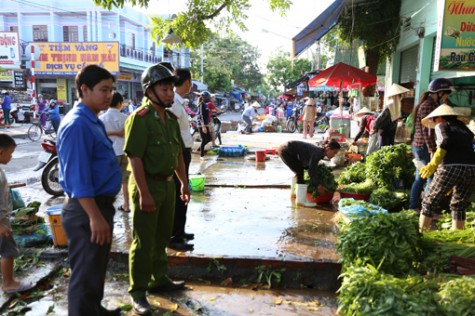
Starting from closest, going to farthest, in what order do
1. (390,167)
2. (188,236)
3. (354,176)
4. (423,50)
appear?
(188,236) < (390,167) < (354,176) < (423,50)

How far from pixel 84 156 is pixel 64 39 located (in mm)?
33579

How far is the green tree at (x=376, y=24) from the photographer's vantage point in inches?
427

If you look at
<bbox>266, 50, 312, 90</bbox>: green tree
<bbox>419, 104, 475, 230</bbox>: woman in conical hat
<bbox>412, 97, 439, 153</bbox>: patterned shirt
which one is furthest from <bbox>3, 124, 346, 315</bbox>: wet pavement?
<bbox>266, 50, 312, 90</bbox>: green tree

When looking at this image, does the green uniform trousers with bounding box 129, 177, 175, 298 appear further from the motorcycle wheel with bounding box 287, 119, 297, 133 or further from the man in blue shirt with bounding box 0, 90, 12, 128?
the man in blue shirt with bounding box 0, 90, 12, 128

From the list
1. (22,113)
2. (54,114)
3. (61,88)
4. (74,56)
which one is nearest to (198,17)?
(54,114)

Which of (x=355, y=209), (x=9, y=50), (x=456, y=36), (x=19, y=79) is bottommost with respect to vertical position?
(x=355, y=209)

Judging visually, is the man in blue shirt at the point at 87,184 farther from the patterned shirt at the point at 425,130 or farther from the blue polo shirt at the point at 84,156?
the patterned shirt at the point at 425,130

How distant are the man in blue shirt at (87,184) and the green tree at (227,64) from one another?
146ft

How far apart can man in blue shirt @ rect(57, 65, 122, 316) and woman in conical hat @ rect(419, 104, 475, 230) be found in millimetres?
3576

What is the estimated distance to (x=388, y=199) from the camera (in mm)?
6078

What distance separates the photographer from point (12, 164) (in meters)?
10.9

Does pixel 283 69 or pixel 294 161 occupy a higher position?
pixel 283 69

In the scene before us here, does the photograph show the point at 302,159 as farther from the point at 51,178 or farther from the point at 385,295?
the point at 51,178

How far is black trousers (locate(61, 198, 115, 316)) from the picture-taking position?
8.91 feet
